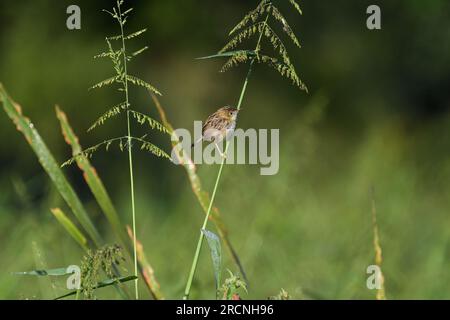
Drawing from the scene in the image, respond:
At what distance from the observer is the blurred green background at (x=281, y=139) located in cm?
356

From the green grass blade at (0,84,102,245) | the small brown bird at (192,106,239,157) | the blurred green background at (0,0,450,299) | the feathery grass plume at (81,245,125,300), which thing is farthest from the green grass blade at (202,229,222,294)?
the blurred green background at (0,0,450,299)

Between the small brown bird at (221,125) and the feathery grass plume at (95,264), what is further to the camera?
the small brown bird at (221,125)

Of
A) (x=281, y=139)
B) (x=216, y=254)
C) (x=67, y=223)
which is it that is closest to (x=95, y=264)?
(x=216, y=254)

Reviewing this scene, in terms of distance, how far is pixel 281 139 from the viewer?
18.1 ft

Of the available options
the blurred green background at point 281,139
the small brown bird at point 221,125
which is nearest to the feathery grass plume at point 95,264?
the small brown bird at point 221,125

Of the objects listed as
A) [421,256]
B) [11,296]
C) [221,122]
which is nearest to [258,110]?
[421,256]

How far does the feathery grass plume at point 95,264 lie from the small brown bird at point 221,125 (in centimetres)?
41

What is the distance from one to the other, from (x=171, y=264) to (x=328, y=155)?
3.45m

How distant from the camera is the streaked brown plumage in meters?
2.05

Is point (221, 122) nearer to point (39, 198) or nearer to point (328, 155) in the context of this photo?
point (39, 198)

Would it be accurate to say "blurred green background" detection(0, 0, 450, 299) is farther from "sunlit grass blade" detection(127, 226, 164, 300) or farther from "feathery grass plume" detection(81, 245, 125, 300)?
"feathery grass plume" detection(81, 245, 125, 300)

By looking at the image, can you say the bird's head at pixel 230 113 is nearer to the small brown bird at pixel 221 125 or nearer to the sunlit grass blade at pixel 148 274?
the small brown bird at pixel 221 125

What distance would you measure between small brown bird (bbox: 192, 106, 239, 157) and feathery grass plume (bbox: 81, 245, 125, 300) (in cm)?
41

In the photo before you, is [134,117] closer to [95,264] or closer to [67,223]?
[95,264]
